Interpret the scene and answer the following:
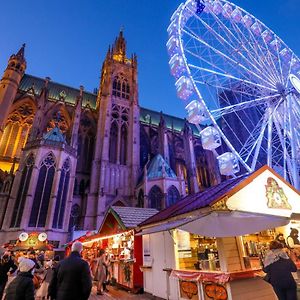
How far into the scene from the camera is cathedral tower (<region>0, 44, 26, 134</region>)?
94.1 ft

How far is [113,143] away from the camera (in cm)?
3412

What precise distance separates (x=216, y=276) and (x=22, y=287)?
16.8 ft

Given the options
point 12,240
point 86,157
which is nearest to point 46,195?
point 12,240

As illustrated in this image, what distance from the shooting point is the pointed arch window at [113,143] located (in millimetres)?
32994

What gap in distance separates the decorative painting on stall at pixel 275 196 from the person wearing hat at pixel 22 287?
785 centimetres

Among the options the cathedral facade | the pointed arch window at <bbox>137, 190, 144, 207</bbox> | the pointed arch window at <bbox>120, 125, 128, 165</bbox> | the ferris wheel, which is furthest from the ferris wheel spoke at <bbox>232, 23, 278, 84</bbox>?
the pointed arch window at <bbox>120, 125, 128, 165</bbox>

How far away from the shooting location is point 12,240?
22.6 metres

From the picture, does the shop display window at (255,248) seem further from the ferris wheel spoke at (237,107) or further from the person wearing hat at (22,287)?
the ferris wheel spoke at (237,107)

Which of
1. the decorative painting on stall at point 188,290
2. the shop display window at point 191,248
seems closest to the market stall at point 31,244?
the shop display window at point 191,248

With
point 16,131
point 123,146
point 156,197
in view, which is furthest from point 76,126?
point 156,197

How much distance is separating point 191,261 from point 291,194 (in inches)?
195

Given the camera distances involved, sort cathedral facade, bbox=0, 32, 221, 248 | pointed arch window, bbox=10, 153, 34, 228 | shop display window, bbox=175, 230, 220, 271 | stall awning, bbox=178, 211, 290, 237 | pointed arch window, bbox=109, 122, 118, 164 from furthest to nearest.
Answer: pointed arch window, bbox=109, 122, 118, 164, cathedral facade, bbox=0, 32, 221, 248, pointed arch window, bbox=10, 153, 34, 228, shop display window, bbox=175, 230, 220, 271, stall awning, bbox=178, 211, 290, 237

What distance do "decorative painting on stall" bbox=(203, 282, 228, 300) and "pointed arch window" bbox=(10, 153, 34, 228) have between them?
23.0 meters

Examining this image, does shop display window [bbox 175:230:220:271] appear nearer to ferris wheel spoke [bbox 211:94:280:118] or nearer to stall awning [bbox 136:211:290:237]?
stall awning [bbox 136:211:290:237]
